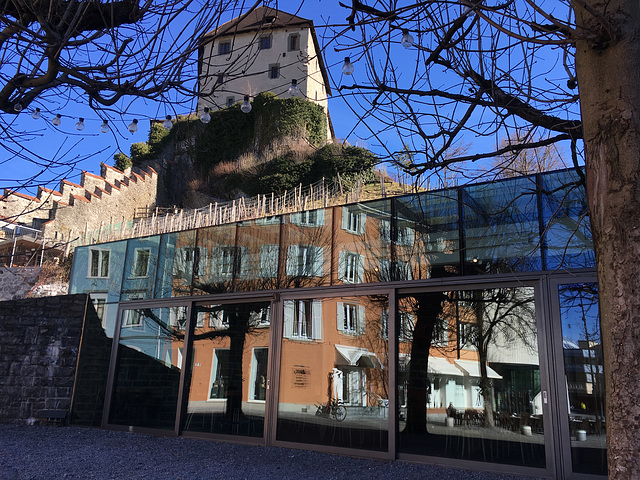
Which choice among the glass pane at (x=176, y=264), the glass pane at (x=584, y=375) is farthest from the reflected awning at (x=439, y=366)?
the glass pane at (x=176, y=264)

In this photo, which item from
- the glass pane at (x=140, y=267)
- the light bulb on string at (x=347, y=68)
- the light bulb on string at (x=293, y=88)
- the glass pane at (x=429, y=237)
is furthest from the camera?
the glass pane at (x=140, y=267)

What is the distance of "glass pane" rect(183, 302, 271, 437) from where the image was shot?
20.3 feet

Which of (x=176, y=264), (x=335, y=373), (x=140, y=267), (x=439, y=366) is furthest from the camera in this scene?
(x=140, y=267)

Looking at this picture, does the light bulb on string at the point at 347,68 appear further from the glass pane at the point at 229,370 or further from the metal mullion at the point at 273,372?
the glass pane at the point at 229,370

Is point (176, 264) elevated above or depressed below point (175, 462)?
above

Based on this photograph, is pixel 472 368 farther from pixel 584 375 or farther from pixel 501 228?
pixel 501 228

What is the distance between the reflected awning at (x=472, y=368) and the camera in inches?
190

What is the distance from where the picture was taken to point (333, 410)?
561cm

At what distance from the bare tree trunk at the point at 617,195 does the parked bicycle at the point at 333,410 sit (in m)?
3.97

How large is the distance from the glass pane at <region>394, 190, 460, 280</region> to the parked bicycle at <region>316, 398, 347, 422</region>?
5.09 ft

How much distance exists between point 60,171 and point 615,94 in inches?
121

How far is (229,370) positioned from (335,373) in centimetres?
153

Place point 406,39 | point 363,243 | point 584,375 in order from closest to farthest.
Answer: point 406,39 < point 584,375 < point 363,243

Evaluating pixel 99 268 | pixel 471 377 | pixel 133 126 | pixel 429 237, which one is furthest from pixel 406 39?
pixel 99 268
